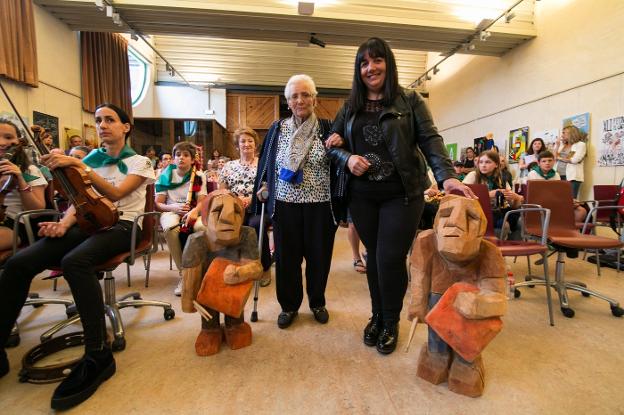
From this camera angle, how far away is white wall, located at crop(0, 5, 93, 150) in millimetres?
4625

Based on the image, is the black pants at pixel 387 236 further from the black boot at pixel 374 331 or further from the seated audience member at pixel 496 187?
the seated audience member at pixel 496 187

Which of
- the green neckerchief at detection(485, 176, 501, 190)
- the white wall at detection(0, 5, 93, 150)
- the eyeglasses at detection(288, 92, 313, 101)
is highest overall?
the white wall at detection(0, 5, 93, 150)

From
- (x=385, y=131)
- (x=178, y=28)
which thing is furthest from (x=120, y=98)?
(x=385, y=131)

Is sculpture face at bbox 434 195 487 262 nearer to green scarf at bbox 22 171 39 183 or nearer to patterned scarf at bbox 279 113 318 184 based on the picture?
patterned scarf at bbox 279 113 318 184

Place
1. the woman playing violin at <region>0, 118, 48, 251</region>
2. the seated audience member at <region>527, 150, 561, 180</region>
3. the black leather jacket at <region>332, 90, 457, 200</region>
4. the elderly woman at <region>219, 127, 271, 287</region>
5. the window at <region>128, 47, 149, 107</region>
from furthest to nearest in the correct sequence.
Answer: the window at <region>128, 47, 149, 107</region>, the seated audience member at <region>527, 150, 561, 180</region>, the elderly woman at <region>219, 127, 271, 287</region>, the woman playing violin at <region>0, 118, 48, 251</region>, the black leather jacket at <region>332, 90, 457, 200</region>

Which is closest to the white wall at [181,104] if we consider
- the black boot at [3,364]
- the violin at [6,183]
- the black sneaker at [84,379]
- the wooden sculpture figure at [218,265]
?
the violin at [6,183]

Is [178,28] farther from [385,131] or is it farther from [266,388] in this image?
[266,388]

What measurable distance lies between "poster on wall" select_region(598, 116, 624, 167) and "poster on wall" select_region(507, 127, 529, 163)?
4.71 feet

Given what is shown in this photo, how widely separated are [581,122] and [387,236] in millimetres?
4856

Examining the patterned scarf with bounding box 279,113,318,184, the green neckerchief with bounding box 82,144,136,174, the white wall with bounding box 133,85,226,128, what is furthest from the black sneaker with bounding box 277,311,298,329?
the white wall with bounding box 133,85,226,128

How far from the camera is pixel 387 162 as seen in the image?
1581 millimetres

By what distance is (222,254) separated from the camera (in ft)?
5.46

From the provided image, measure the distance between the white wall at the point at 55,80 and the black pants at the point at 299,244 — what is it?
447cm

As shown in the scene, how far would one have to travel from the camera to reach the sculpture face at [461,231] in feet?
4.08
